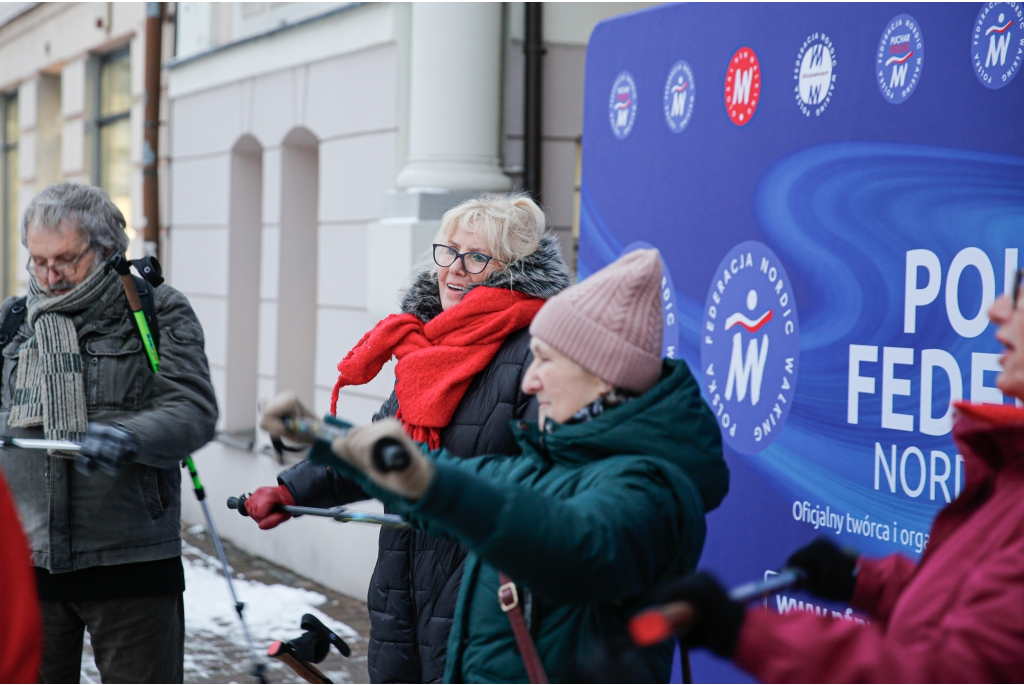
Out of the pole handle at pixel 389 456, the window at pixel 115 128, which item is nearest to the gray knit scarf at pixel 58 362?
the pole handle at pixel 389 456

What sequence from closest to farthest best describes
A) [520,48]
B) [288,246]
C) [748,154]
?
1. [748,154]
2. [520,48]
3. [288,246]

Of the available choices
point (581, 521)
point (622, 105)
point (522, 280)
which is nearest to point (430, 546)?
point (522, 280)

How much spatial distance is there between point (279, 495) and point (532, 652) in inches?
42.5

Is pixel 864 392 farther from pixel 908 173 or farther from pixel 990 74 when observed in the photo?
pixel 990 74

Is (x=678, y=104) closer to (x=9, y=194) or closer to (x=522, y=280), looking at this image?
(x=522, y=280)

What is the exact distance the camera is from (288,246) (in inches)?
296

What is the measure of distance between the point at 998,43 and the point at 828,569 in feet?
4.72

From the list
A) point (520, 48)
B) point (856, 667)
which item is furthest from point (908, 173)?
point (520, 48)

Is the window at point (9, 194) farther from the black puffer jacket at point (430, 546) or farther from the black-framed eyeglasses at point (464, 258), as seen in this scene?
the black puffer jacket at point (430, 546)

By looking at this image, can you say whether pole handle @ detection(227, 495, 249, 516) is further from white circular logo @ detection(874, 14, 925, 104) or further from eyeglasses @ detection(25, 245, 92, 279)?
white circular logo @ detection(874, 14, 925, 104)

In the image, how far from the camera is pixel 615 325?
1885mm

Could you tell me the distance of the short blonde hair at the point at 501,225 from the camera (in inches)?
118

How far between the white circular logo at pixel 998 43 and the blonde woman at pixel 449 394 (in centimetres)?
114

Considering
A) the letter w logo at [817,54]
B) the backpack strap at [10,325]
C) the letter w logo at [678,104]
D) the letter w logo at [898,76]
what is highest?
the letter w logo at [817,54]
